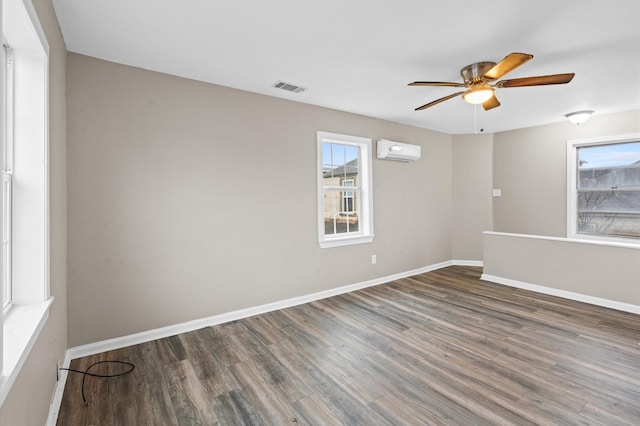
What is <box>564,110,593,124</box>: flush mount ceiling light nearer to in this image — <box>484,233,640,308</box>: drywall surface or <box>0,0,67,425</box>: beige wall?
<box>484,233,640,308</box>: drywall surface

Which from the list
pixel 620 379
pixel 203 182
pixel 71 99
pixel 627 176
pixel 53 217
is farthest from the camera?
pixel 627 176

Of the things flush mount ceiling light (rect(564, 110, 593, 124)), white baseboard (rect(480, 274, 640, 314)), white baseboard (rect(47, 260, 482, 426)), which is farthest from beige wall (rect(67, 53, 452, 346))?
flush mount ceiling light (rect(564, 110, 593, 124))

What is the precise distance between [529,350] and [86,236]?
3883mm

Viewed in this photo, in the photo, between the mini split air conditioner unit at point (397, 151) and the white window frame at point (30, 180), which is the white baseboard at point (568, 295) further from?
the white window frame at point (30, 180)

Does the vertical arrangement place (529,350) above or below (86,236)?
below

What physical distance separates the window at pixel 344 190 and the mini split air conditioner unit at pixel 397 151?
0.21 meters

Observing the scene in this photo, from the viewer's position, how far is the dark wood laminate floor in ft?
6.37

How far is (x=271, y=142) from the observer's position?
3.66m

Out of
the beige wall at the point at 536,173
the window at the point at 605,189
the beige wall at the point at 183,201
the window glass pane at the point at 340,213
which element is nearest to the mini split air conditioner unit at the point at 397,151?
the beige wall at the point at 183,201

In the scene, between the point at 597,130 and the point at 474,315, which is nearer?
the point at 474,315

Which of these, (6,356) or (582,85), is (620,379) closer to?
(582,85)

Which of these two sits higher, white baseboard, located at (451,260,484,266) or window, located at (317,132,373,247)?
window, located at (317,132,373,247)

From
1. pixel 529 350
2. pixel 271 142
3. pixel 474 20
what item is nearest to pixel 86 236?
pixel 271 142

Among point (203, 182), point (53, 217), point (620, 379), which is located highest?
point (203, 182)
